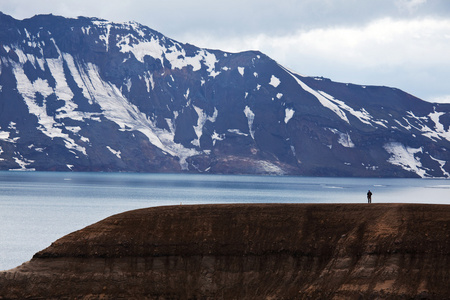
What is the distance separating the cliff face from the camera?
57.6m

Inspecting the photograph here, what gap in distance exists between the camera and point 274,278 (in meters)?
59.5

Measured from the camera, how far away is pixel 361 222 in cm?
6175

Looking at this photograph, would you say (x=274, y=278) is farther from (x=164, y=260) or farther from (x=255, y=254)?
(x=164, y=260)

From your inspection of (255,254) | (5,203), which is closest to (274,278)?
(255,254)

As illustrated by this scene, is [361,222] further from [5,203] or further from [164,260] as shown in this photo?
[5,203]

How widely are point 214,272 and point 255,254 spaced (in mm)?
3387

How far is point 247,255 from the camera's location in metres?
61.0

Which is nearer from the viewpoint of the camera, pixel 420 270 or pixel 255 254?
pixel 420 270

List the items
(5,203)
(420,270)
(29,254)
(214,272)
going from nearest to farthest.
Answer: (420,270) → (214,272) → (29,254) → (5,203)

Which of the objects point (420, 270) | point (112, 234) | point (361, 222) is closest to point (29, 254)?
point (112, 234)

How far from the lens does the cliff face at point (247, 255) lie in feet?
189

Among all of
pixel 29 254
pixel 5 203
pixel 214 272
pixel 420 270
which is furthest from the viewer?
pixel 5 203

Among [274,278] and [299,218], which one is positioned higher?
[299,218]

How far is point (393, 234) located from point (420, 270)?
12.6ft
